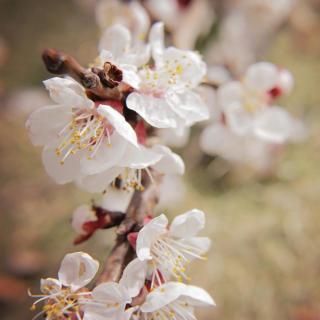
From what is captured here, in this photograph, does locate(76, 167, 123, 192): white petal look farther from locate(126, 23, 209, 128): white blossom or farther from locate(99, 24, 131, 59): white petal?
locate(99, 24, 131, 59): white petal

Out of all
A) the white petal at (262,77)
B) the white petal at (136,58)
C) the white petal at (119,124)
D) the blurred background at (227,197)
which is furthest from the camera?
the blurred background at (227,197)

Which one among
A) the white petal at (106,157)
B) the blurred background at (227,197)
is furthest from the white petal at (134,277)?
the blurred background at (227,197)

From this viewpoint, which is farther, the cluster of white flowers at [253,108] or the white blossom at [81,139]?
the cluster of white flowers at [253,108]

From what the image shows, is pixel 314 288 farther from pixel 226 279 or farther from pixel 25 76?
pixel 25 76

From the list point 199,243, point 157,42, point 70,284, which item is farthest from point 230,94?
point 70,284

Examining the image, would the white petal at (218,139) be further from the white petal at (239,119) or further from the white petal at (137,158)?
the white petal at (137,158)

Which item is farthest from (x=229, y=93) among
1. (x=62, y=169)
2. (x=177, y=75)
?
(x=62, y=169)

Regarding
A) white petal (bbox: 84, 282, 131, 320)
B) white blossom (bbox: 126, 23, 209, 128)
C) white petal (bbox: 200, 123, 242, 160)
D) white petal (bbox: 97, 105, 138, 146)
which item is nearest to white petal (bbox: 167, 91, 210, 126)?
white blossom (bbox: 126, 23, 209, 128)

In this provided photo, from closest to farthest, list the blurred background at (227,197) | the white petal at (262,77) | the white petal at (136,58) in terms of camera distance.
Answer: the white petal at (136,58) < the white petal at (262,77) < the blurred background at (227,197)
